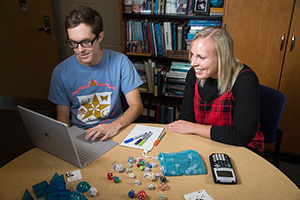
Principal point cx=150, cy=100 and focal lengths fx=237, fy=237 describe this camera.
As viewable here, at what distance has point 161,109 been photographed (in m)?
2.65

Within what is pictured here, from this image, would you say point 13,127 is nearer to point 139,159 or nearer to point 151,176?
point 139,159

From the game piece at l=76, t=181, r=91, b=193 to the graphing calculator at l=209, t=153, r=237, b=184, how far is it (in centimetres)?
49

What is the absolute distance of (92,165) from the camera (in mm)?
1037

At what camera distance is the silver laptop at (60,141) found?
2.97 feet

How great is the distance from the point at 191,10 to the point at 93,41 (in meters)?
1.24

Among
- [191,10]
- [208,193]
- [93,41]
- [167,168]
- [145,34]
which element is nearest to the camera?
[208,193]

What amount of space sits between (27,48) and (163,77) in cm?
191

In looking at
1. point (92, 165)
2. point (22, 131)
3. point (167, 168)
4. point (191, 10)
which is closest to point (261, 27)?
point (191, 10)

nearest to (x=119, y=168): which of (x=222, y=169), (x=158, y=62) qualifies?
(x=222, y=169)

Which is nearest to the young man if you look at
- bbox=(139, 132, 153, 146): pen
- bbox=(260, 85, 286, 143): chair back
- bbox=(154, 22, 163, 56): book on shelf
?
bbox=(139, 132, 153, 146): pen

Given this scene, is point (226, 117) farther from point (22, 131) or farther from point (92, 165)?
point (22, 131)

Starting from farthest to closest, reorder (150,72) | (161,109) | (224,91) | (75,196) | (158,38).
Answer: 1. (161,109)
2. (150,72)
3. (158,38)
4. (224,91)
5. (75,196)

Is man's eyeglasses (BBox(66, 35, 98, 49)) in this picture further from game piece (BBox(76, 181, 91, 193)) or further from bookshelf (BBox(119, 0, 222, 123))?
bookshelf (BBox(119, 0, 222, 123))

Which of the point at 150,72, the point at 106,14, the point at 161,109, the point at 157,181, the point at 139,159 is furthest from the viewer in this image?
the point at 106,14
